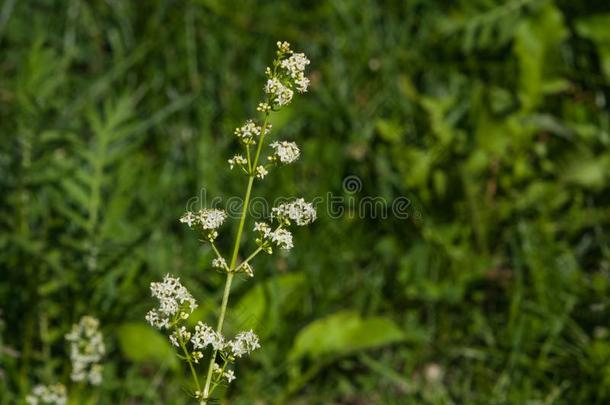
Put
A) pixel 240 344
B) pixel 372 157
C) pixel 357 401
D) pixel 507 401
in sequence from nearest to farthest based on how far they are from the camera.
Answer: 1. pixel 240 344
2. pixel 507 401
3. pixel 357 401
4. pixel 372 157

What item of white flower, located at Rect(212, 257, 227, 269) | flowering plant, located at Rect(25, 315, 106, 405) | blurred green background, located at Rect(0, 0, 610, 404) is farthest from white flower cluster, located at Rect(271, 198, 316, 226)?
blurred green background, located at Rect(0, 0, 610, 404)

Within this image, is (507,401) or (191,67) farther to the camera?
(191,67)

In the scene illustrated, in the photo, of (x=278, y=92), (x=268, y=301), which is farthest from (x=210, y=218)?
(x=268, y=301)

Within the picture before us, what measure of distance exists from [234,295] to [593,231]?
1342 millimetres

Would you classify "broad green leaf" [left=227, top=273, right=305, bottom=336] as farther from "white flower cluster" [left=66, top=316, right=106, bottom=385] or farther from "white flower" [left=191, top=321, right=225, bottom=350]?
"white flower" [left=191, top=321, right=225, bottom=350]

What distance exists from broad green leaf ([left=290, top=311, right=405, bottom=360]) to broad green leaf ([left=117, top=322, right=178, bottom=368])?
0.39 m

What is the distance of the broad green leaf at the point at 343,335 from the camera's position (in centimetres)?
281

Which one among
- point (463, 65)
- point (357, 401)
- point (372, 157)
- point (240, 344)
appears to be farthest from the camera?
point (463, 65)

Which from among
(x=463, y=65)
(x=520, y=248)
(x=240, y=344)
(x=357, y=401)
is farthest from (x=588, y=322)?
(x=240, y=344)

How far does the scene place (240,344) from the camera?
150 cm

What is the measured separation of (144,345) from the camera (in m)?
2.75

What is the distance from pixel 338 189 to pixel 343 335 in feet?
2.22

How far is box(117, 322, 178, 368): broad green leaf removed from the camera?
8.96ft

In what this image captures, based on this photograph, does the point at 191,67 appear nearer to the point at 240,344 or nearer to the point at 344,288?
the point at 344,288
